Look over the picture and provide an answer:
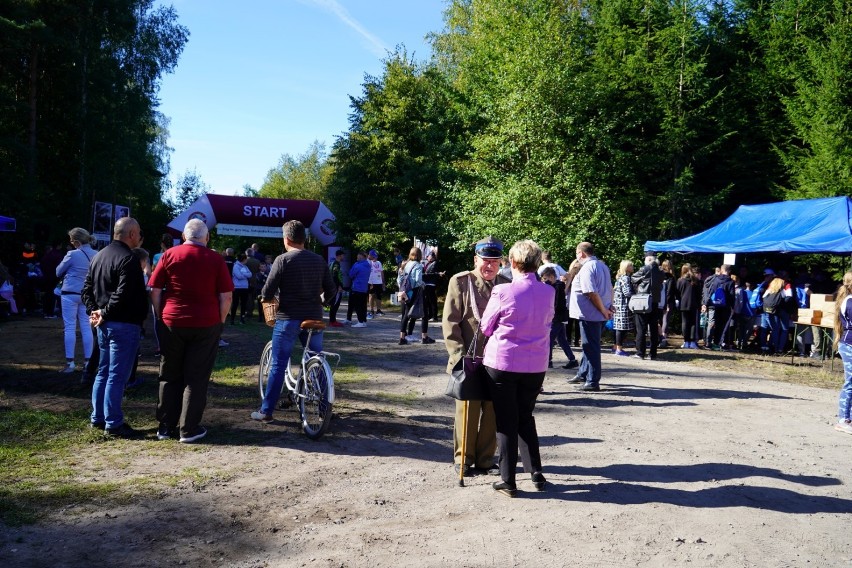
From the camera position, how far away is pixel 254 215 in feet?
93.8

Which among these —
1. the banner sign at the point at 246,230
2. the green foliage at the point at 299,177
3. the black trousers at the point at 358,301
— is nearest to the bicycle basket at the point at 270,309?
the black trousers at the point at 358,301

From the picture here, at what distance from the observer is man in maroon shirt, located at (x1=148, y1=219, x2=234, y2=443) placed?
579cm

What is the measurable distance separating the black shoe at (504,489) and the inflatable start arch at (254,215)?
2428 centimetres

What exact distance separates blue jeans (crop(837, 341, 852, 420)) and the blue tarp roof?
739 centimetres

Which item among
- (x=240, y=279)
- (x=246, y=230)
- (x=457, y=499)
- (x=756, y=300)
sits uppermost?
(x=246, y=230)

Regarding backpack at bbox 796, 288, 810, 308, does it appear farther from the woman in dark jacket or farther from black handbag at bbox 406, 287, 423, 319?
black handbag at bbox 406, 287, 423, 319

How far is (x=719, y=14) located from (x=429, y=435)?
23.9 m

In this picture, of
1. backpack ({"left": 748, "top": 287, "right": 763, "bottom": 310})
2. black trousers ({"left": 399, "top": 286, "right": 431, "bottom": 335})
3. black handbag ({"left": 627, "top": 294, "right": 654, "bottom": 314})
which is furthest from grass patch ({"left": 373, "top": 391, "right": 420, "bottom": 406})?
backpack ({"left": 748, "top": 287, "right": 763, "bottom": 310})

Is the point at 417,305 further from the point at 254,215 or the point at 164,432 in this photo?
the point at 254,215

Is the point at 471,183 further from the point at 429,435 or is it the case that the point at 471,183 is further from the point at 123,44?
the point at 429,435

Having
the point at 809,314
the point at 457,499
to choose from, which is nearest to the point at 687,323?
the point at 809,314

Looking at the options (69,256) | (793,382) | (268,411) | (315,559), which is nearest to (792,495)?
(315,559)

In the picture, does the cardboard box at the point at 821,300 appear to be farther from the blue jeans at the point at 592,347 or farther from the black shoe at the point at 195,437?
the black shoe at the point at 195,437

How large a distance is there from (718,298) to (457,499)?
12.3 metres
